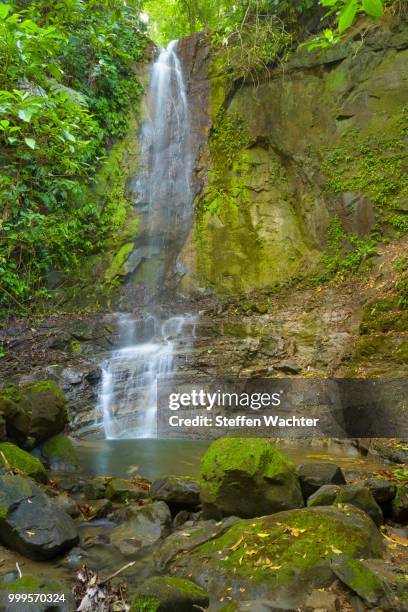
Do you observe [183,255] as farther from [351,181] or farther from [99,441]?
[99,441]

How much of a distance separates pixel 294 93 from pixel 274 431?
9546 mm

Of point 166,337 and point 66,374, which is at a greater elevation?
point 166,337

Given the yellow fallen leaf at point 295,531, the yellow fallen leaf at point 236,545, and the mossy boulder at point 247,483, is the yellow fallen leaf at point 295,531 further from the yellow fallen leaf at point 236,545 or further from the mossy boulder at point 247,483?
the mossy boulder at point 247,483

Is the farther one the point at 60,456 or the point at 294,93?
the point at 294,93

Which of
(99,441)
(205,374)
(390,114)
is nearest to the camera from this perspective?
(99,441)

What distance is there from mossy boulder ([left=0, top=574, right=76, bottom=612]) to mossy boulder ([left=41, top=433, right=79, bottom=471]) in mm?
3045

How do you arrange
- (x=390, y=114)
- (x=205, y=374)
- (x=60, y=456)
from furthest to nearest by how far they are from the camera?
(x=390, y=114) → (x=205, y=374) → (x=60, y=456)

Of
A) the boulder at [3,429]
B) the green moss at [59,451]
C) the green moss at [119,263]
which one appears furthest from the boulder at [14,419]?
the green moss at [119,263]

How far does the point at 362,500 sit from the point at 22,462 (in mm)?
3107

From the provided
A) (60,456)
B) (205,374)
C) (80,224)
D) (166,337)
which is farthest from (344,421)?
(80,224)

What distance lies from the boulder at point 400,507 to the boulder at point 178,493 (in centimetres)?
165

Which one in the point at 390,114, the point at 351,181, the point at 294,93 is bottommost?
the point at 351,181

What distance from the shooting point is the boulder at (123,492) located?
178 inches

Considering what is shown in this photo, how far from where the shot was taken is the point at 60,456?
5699mm
